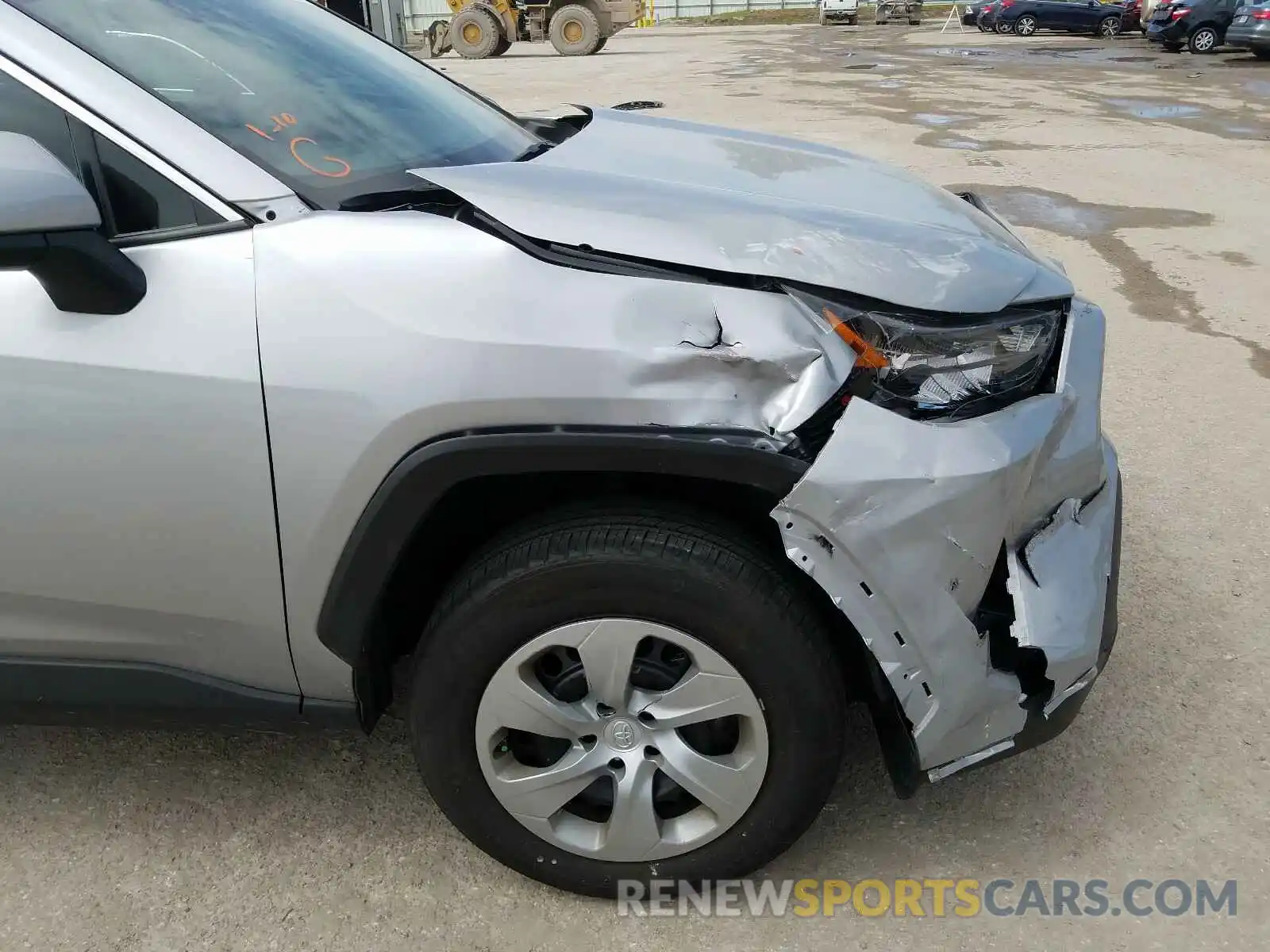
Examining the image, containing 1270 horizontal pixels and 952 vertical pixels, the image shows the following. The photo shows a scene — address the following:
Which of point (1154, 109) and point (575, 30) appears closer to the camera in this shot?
point (1154, 109)

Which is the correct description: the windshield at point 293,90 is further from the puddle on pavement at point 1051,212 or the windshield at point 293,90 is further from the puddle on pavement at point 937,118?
the puddle on pavement at point 937,118

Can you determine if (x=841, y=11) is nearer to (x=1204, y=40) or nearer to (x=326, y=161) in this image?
(x=1204, y=40)

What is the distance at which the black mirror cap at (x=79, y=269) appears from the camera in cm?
145

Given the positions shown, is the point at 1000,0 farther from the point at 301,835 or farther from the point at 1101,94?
the point at 301,835

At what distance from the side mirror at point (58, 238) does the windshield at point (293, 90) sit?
28cm

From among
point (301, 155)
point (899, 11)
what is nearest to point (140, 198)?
point (301, 155)

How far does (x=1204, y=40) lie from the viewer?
72.0 ft

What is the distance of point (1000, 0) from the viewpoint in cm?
3000

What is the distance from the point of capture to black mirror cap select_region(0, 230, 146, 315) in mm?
1448

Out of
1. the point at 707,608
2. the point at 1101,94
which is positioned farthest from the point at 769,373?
the point at 1101,94

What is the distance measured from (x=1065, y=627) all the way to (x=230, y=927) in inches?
65.9

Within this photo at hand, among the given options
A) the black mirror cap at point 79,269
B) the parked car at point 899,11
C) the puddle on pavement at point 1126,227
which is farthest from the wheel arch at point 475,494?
the parked car at point 899,11

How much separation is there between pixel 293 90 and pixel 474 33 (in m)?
25.6

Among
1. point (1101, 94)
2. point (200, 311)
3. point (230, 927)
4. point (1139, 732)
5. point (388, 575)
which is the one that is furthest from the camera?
point (1101, 94)
